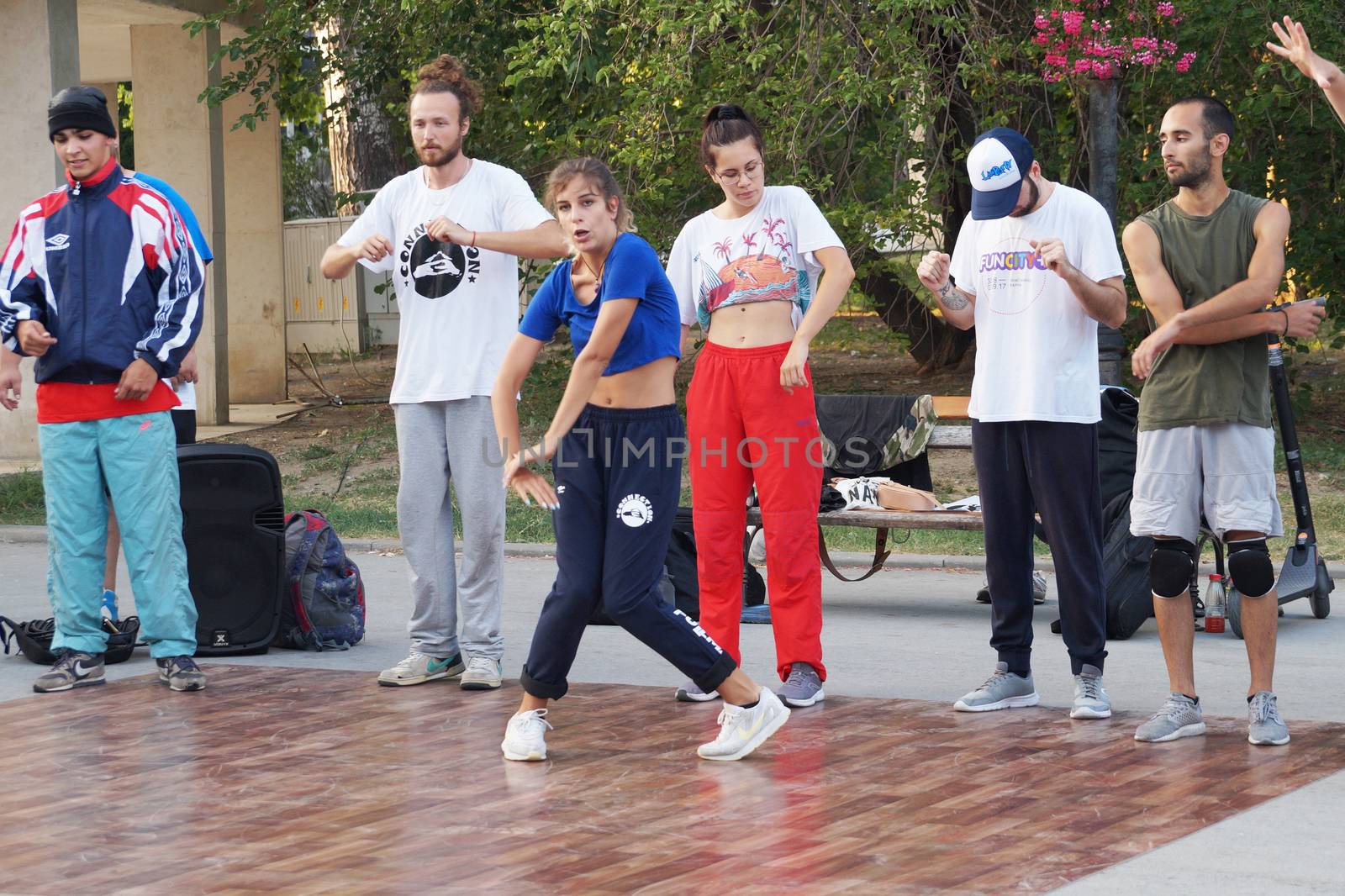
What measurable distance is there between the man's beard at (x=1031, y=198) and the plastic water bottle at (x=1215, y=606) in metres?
2.99

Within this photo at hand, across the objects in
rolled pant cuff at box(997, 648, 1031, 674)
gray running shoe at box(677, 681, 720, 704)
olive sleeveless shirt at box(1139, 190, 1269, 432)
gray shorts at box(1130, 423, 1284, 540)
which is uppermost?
olive sleeveless shirt at box(1139, 190, 1269, 432)

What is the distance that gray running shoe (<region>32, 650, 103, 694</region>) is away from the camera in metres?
7.09

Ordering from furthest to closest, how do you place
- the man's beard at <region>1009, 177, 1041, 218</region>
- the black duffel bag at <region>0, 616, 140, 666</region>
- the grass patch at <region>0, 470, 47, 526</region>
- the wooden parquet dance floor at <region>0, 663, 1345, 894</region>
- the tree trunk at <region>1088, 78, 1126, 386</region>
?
the grass patch at <region>0, 470, 47, 526</region>
the tree trunk at <region>1088, 78, 1126, 386</region>
the black duffel bag at <region>0, 616, 140, 666</region>
the man's beard at <region>1009, 177, 1041, 218</region>
the wooden parquet dance floor at <region>0, 663, 1345, 894</region>

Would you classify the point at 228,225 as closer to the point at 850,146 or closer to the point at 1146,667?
the point at 850,146

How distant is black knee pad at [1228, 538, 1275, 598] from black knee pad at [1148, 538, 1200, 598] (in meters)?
0.16

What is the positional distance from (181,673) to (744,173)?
301 centimetres

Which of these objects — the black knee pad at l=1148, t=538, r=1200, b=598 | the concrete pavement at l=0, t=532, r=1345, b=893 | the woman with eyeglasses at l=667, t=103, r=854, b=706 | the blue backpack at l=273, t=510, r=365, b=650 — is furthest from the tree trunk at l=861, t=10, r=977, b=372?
the black knee pad at l=1148, t=538, r=1200, b=598

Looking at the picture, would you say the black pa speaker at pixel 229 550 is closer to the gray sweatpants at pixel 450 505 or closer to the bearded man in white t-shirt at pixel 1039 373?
the gray sweatpants at pixel 450 505

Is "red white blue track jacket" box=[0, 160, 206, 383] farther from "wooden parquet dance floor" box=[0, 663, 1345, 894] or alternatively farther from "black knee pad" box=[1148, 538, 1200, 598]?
"black knee pad" box=[1148, 538, 1200, 598]

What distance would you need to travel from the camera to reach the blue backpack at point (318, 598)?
8.10 metres

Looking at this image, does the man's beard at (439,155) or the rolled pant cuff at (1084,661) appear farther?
the man's beard at (439,155)

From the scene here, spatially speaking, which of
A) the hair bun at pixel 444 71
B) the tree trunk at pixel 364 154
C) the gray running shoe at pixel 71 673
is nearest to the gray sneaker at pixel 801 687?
the hair bun at pixel 444 71

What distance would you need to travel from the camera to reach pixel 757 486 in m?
6.67

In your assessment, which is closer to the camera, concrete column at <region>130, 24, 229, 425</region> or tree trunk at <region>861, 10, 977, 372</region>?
tree trunk at <region>861, 10, 977, 372</region>
